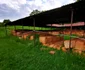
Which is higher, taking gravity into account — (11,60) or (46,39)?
(46,39)

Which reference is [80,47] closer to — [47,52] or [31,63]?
[47,52]

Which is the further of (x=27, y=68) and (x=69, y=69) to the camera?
(x=27, y=68)

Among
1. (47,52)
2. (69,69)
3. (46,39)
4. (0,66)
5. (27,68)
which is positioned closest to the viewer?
(69,69)

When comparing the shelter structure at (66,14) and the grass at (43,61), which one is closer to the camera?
the grass at (43,61)

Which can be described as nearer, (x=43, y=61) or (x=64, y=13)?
(x=43, y=61)

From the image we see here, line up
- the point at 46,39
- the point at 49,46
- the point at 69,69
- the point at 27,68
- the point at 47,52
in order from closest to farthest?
the point at 69,69
the point at 27,68
the point at 47,52
the point at 49,46
the point at 46,39

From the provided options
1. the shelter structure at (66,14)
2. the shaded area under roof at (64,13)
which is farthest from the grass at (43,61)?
the shaded area under roof at (64,13)

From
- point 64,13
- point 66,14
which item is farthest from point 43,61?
point 66,14

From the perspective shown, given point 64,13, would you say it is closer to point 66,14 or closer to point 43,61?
point 66,14

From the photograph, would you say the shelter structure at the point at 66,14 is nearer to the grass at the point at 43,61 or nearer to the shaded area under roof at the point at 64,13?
the shaded area under roof at the point at 64,13

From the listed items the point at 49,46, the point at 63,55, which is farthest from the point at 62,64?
the point at 49,46

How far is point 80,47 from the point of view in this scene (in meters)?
6.35

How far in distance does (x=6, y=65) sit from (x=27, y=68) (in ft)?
2.74

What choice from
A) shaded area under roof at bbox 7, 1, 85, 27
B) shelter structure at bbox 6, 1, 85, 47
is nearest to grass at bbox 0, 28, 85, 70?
shelter structure at bbox 6, 1, 85, 47
